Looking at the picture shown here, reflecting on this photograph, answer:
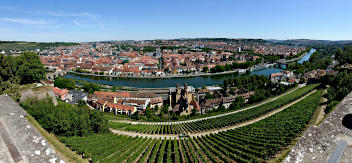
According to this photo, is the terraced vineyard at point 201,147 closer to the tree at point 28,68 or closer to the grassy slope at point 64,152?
the grassy slope at point 64,152

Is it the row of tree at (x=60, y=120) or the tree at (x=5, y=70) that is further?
the tree at (x=5, y=70)

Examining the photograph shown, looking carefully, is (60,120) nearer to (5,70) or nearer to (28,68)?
(5,70)

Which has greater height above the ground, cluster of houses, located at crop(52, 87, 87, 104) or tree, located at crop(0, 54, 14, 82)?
tree, located at crop(0, 54, 14, 82)

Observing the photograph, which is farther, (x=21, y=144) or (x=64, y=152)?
(x=64, y=152)

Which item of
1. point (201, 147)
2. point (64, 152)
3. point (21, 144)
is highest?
point (21, 144)

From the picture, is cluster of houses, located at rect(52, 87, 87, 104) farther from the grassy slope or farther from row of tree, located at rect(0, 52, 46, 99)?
the grassy slope

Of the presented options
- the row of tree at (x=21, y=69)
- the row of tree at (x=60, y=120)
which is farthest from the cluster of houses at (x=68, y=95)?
the row of tree at (x=60, y=120)

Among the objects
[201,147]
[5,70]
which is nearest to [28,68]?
[5,70]

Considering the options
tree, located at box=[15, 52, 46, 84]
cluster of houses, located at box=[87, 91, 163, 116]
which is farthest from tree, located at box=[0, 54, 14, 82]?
cluster of houses, located at box=[87, 91, 163, 116]

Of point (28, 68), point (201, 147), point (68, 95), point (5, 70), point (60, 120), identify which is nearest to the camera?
point (60, 120)
